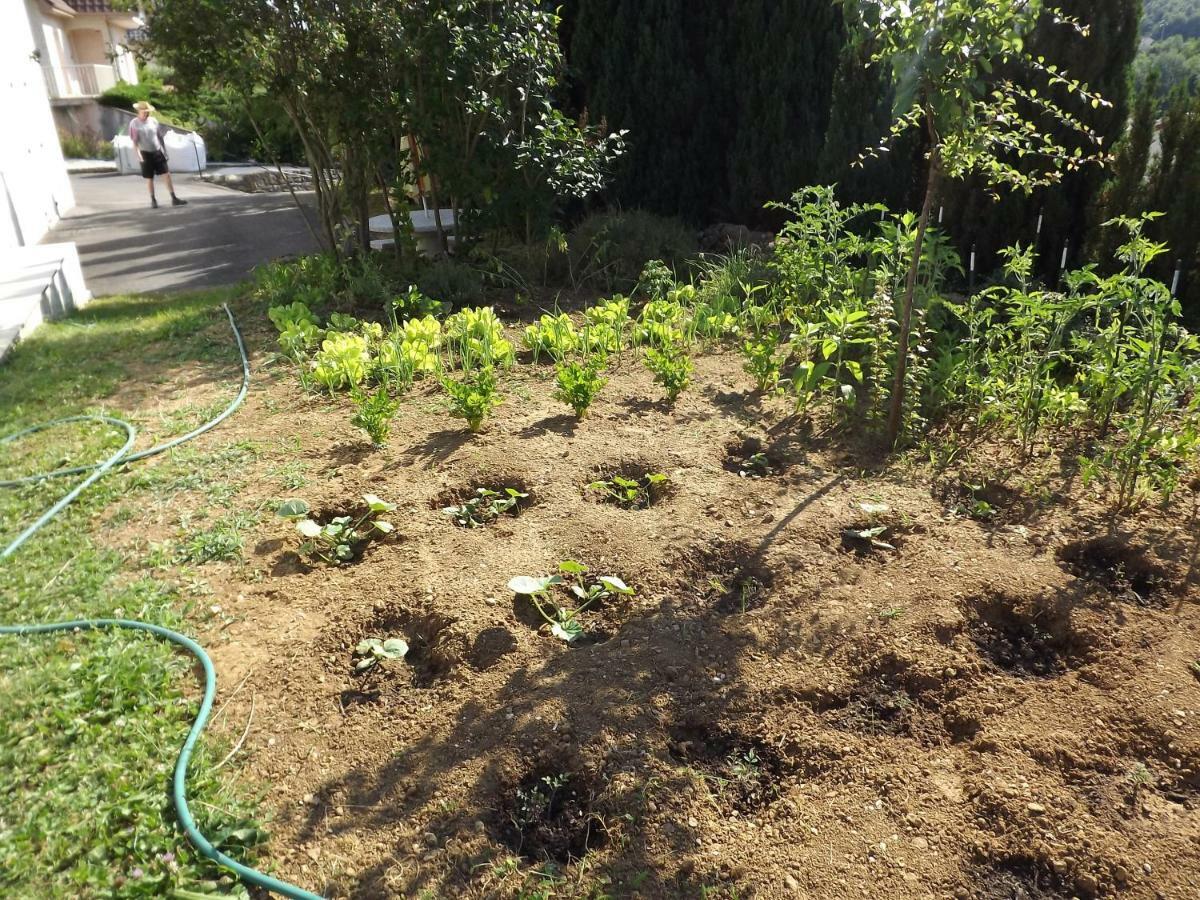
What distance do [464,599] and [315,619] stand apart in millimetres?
514

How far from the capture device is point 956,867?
2062 mm

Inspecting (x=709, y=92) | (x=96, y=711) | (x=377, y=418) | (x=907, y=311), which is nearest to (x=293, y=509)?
(x=377, y=418)

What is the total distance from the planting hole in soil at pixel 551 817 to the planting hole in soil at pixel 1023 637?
136 centimetres

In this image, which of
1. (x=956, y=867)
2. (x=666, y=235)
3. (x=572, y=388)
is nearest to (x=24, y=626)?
(x=572, y=388)

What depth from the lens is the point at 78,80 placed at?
30.6 meters

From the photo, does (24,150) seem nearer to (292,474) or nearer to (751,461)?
(292,474)

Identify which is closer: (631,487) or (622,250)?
(631,487)

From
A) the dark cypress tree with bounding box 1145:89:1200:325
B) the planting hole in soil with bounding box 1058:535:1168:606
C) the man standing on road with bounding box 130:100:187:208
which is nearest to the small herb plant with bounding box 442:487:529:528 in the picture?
the planting hole in soil with bounding box 1058:535:1168:606

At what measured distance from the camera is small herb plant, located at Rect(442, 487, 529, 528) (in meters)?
3.50

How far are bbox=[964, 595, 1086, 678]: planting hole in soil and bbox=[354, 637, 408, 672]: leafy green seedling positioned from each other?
1.84 m

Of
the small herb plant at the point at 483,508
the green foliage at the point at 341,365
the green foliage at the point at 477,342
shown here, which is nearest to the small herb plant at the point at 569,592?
the small herb plant at the point at 483,508

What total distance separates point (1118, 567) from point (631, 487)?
1.80 m

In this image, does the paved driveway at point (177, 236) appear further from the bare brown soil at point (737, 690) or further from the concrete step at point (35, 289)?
the bare brown soil at point (737, 690)

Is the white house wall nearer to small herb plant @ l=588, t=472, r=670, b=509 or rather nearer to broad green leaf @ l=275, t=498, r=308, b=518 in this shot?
broad green leaf @ l=275, t=498, r=308, b=518
